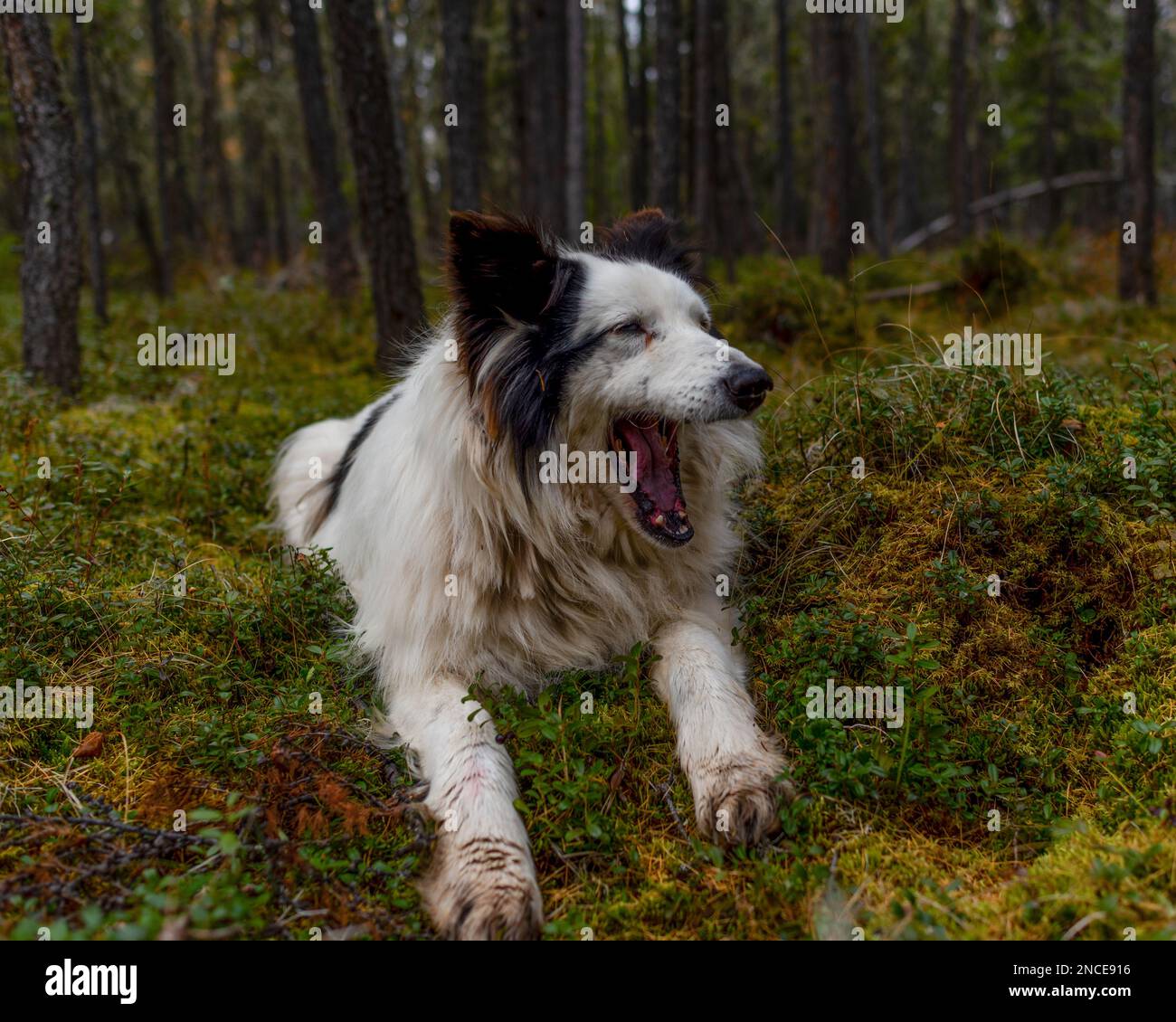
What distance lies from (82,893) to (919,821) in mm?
2432

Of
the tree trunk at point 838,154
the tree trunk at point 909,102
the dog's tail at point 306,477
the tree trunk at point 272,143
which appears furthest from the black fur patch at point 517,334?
the tree trunk at point 909,102

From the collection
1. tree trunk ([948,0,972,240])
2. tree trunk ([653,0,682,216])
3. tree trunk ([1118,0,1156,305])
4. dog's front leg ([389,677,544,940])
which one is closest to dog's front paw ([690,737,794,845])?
dog's front leg ([389,677,544,940])

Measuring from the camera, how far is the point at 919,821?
2.70 meters

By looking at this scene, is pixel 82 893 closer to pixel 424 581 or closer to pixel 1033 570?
pixel 424 581

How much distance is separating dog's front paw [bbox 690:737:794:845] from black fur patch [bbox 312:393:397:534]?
283 centimetres

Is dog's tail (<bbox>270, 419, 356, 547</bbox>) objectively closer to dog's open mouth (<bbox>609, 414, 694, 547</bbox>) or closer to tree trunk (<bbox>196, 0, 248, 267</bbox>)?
dog's open mouth (<bbox>609, 414, 694, 547</bbox>)

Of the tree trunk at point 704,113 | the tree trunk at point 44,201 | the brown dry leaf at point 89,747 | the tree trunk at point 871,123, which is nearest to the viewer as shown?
the brown dry leaf at point 89,747

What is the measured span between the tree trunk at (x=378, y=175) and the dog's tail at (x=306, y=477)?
6.46 feet

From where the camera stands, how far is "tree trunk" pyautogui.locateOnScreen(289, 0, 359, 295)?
1272 centimetres

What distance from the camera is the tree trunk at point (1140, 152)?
32.3ft

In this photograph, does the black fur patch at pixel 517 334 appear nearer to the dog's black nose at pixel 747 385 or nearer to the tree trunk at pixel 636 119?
the dog's black nose at pixel 747 385

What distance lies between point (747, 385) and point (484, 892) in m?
1.91

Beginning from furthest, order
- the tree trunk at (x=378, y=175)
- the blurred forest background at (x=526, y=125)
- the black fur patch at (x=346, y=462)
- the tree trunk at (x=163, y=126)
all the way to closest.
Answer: the tree trunk at (x=163, y=126), the blurred forest background at (x=526, y=125), the tree trunk at (x=378, y=175), the black fur patch at (x=346, y=462)

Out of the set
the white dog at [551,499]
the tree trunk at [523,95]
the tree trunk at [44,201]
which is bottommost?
the white dog at [551,499]
